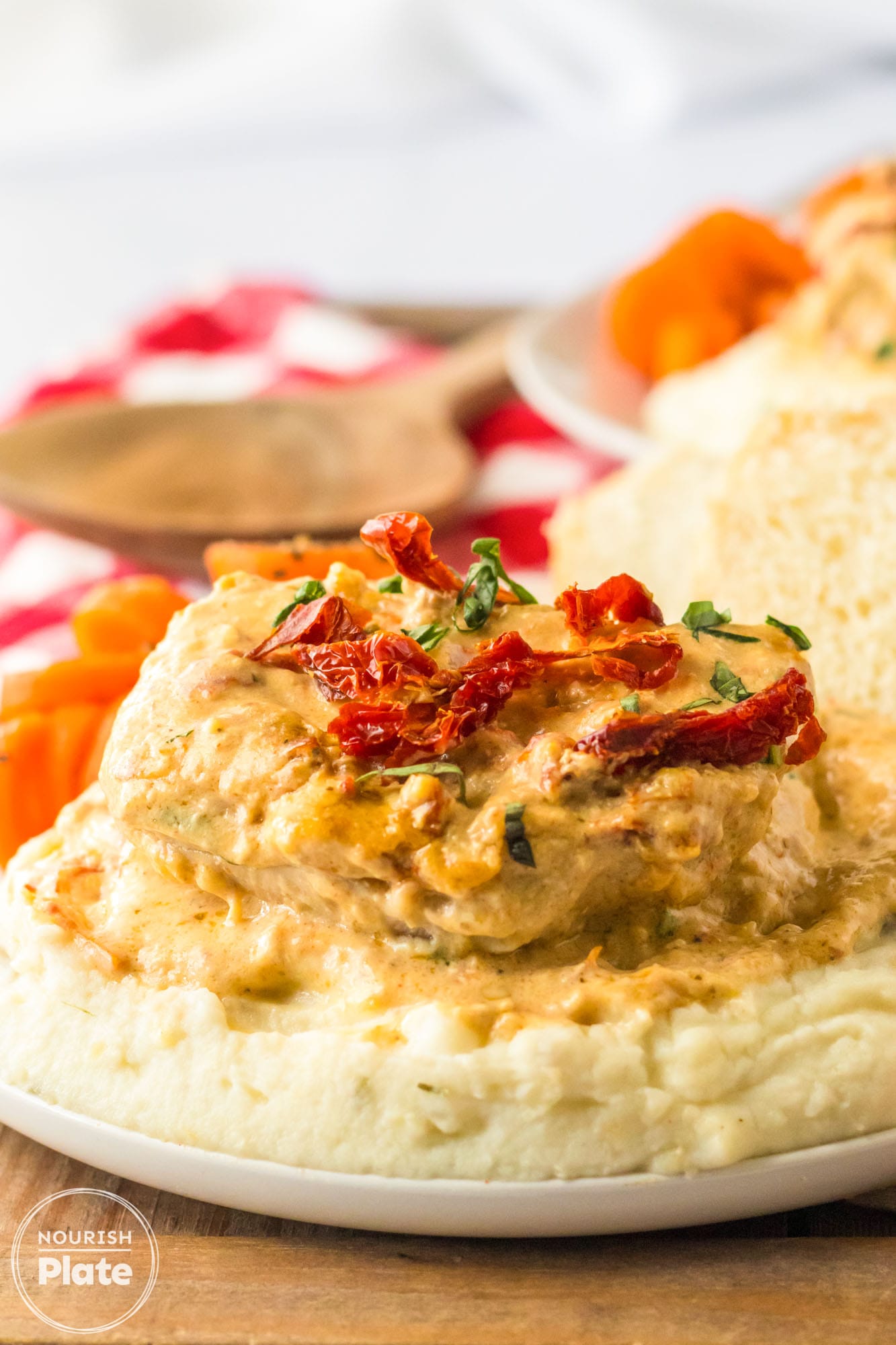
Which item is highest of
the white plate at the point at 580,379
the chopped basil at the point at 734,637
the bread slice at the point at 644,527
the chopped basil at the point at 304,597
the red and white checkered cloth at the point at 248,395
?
the chopped basil at the point at 304,597

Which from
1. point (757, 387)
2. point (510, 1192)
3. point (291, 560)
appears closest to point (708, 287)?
point (757, 387)

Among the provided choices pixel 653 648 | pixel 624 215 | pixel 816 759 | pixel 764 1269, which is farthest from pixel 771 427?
pixel 624 215

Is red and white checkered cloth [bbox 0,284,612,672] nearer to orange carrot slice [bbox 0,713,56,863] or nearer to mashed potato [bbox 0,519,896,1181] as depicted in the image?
orange carrot slice [bbox 0,713,56,863]

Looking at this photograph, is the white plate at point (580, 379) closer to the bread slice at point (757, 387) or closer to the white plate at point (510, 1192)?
the bread slice at point (757, 387)

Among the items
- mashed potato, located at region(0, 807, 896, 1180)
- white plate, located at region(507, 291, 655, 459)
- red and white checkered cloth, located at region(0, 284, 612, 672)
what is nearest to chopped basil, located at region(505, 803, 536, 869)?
mashed potato, located at region(0, 807, 896, 1180)

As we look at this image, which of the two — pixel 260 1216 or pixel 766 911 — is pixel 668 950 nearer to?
pixel 766 911

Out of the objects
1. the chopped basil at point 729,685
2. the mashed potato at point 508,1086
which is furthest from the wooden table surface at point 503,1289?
the chopped basil at point 729,685
